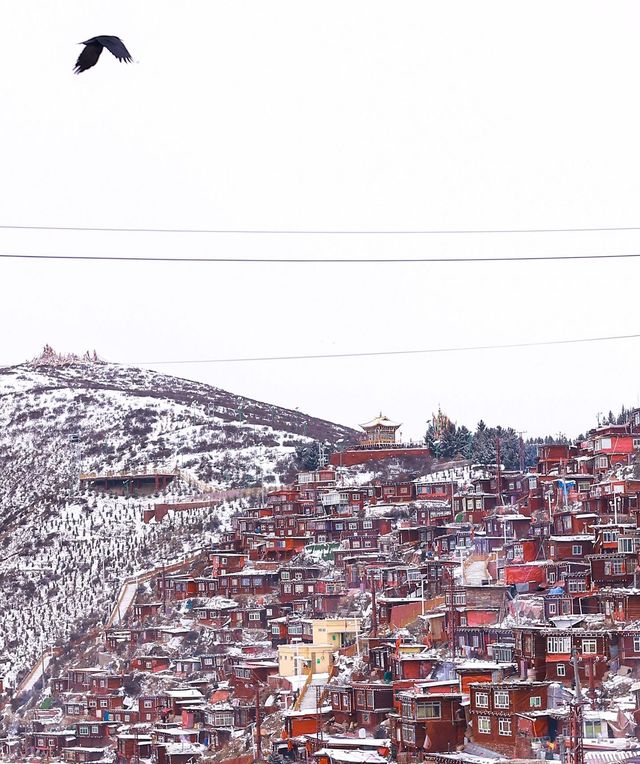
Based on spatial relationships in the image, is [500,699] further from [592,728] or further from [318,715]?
[318,715]

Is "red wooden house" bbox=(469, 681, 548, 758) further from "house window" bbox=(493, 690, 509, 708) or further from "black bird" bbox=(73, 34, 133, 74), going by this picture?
"black bird" bbox=(73, 34, 133, 74)

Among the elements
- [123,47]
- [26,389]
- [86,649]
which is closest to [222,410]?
[26,389]

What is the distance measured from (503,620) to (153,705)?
30.2 ft

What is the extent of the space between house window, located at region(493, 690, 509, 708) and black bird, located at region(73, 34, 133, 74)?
1695 centimetres

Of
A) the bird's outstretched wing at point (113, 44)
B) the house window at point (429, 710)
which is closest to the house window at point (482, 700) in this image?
the house window at point (429, 710)

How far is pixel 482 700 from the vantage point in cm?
2647

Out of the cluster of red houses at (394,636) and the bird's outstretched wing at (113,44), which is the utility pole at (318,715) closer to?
the cluster of red houses at (394,636)

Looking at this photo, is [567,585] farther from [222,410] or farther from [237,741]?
[222,410]

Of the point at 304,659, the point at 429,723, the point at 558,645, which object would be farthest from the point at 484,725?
the point at 304,659

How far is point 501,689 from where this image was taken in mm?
26109

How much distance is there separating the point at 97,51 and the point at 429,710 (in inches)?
704

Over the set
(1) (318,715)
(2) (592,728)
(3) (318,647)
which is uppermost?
(3) (318,647)

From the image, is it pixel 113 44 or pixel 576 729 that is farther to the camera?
pixel 576 729

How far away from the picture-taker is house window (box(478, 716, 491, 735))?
2620 cm
